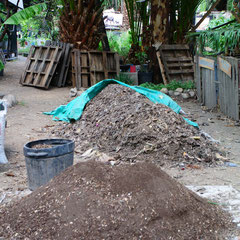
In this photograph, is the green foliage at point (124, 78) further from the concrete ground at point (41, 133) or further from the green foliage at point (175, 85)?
the concrete ground at point (41, 133)

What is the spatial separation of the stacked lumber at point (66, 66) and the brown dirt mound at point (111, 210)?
9143mm

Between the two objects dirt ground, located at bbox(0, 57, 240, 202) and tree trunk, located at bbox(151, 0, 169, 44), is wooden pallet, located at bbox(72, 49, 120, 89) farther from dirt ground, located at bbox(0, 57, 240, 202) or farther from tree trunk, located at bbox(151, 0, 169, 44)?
tree trunk, located at bbox(151, 0, 169, 44)

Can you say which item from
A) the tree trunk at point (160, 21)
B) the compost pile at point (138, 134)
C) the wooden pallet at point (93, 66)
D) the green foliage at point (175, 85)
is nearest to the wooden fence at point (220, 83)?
the green foliage at point (175, 85)

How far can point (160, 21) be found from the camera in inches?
515

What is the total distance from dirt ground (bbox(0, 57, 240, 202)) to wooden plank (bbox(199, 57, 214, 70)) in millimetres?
1094

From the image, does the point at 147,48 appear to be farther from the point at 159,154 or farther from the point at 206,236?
the point at 206,236

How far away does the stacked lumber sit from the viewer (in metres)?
12.5

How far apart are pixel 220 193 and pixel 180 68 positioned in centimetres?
906

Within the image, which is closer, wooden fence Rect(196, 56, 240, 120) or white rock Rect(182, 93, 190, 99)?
wooden fence Rect(196, 56, 240, 120)

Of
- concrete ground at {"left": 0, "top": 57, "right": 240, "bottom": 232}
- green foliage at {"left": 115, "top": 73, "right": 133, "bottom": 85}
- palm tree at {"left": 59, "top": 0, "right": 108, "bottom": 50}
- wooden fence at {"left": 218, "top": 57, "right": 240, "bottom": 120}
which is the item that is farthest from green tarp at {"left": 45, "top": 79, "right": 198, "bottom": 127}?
palm tree at {"left": 59, "top": 0, "right": 108, "bottom": 50}

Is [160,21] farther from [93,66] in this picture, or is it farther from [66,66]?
[66,66]

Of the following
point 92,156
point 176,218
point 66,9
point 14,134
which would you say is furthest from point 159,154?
point 66,9

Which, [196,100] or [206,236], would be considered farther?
[196,100]

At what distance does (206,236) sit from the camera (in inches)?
124
